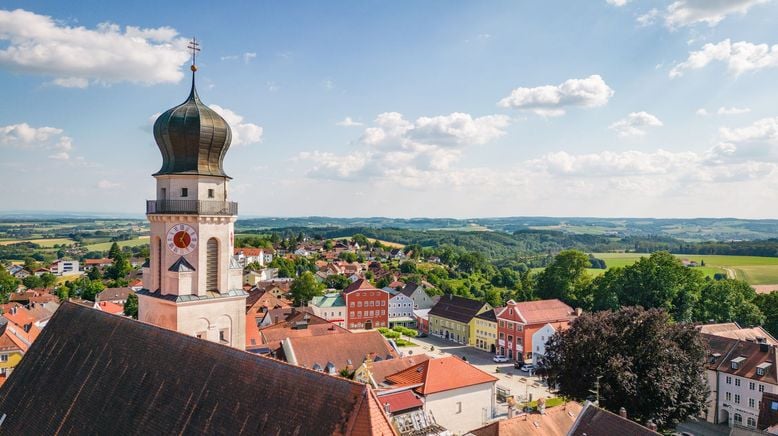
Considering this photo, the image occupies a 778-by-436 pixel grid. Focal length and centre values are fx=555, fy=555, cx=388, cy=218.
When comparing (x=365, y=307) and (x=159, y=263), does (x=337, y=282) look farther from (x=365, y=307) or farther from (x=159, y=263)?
(x=159, y=263)

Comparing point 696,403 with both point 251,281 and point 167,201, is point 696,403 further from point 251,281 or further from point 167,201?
point 251,281

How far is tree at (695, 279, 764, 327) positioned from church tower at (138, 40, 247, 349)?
213 ft

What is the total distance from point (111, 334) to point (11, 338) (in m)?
39.9

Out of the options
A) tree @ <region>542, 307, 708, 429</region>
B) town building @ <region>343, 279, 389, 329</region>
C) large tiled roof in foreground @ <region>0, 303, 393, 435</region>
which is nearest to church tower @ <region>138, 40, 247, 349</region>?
large tiled roof in foreground @ <region>0, 303, 393, 435</region>

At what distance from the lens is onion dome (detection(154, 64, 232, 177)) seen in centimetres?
2025

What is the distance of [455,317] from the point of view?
81.4 metres

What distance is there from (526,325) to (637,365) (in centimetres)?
3269

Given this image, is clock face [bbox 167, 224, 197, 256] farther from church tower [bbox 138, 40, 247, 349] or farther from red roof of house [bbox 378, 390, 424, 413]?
red roof of house [bbox 378, 390, 424, 413]

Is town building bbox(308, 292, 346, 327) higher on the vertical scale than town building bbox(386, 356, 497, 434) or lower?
lower

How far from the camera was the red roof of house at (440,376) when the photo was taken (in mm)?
38438

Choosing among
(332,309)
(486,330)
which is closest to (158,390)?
(486,330)

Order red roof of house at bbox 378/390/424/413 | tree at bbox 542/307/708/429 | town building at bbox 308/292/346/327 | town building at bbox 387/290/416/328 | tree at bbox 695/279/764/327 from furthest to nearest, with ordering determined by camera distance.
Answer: town building at bbox 387/290/416/328
town building at bbox 308/292/346/327
tree at bbox 695/279/764/327
tree at bbox 542/307/708/429
red roof of house at bbox 378/390/424/413

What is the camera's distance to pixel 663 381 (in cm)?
→ 3222

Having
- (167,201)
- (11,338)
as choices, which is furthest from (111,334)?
(11,338)
